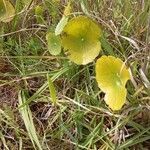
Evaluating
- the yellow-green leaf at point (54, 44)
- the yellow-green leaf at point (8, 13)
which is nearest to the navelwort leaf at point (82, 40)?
the yellow-green leaf at point (54, 44)

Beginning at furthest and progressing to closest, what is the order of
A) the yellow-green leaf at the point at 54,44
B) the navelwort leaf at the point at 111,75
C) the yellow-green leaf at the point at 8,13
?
the yellow-green leaf at the point at 8,13, the yellow-green leaf at the point at 54,44, the navelwort leaf at the point at 111,75

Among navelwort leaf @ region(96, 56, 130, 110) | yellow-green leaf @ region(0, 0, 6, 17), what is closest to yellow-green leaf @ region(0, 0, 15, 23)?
yellow-green leaf @ region(0, 0, 6, 17)

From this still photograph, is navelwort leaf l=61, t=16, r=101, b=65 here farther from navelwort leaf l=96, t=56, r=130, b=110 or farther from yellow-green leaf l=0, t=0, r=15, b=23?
yellow-green leaf l=0, t=0, r=15, b=23

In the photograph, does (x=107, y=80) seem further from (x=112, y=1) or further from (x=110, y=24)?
(x=112, y=1)

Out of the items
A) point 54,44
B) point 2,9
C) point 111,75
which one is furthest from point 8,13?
point 111,75

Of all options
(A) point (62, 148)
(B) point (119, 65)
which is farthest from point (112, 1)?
(A) point (62, 148)

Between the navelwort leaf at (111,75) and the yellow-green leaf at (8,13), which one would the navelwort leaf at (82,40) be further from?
the yellow-green leaf at (8,13)
